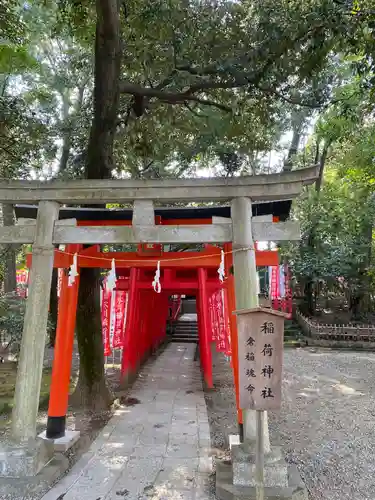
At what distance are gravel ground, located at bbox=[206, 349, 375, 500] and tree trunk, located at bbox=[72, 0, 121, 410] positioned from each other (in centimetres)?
265

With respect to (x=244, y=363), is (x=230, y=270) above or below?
above

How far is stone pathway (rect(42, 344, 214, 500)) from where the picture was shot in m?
4.81

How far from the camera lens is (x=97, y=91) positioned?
7297mm

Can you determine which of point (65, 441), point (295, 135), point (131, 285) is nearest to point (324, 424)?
point (65, 441)

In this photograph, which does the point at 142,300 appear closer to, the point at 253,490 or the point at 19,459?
the point at 19,459

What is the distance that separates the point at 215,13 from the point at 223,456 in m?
8.73

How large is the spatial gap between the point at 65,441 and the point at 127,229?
343 cm

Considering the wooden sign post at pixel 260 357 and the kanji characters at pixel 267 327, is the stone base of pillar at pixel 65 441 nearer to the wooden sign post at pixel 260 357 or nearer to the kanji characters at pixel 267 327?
the wooden sign post at pixel 260 357

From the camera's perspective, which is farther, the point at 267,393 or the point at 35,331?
the point at 35,331

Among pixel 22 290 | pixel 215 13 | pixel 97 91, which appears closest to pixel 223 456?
pixel 97 91

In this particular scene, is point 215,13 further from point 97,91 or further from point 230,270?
point 230,270

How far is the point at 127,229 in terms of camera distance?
5285 millimetres

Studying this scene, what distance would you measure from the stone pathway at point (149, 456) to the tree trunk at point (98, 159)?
82cm

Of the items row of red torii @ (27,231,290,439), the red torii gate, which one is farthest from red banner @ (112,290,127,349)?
the red torii gate
